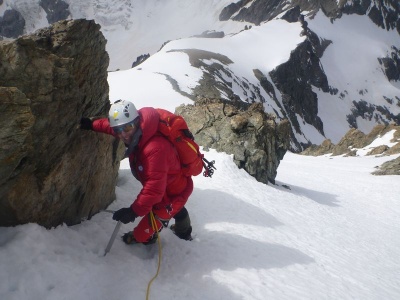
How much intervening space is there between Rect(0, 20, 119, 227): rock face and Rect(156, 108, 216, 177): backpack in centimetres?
158

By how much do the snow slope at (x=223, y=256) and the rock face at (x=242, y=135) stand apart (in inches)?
68.7

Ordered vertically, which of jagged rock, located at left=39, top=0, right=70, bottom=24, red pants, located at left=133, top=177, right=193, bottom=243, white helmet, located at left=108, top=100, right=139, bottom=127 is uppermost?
white helmet, located at left=108, top=100, right=139, bottom=127

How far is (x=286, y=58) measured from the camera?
8844cm

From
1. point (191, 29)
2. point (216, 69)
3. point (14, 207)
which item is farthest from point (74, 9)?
point (14, 207)

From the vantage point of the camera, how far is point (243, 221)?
401 inches

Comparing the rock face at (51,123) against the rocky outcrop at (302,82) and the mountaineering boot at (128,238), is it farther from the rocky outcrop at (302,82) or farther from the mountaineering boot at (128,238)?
the rocky outcrop at (302,82)

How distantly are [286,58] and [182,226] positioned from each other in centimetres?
8622

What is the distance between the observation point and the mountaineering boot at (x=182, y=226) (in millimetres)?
8078

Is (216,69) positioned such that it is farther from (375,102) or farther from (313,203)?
(375,102)

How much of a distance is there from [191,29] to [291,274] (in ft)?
512

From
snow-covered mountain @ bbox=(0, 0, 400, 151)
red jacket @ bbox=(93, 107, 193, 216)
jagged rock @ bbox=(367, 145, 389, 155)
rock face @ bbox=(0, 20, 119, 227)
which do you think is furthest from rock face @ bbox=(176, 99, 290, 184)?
jagged rock @ bbox=(367, 145, 389, 155)

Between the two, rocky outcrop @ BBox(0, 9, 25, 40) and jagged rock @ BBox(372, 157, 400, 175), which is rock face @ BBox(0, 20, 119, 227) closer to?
jagged rock @ BBox(372, 157, 400, 175)

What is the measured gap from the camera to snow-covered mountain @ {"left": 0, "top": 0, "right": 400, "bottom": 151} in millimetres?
59500

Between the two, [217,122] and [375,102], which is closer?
[217,122]
